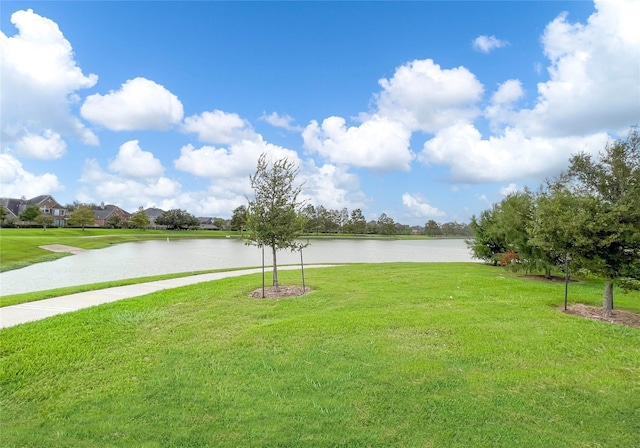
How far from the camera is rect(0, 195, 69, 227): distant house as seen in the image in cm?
6562

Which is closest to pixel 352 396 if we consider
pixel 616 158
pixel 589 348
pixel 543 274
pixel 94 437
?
pixel 94 437

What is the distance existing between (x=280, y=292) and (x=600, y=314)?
21.8ft

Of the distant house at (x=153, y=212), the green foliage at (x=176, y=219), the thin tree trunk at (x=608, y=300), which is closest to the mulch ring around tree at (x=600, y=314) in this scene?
the thin tree trunk at (x=608, y=300)

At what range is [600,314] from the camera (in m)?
7.18

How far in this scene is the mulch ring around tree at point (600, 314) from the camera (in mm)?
6605

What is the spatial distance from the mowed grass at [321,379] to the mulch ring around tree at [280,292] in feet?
5.22

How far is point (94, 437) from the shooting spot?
9.94ft

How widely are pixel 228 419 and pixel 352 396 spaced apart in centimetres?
118

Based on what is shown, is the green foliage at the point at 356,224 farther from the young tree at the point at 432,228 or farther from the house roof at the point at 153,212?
the house roof at the point at 153,212

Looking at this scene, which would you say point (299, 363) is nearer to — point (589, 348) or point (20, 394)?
point (20, 394)

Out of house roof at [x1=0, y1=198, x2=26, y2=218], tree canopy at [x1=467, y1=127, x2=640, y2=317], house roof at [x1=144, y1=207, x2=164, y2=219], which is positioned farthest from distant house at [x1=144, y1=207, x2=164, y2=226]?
tree canopy at [x1=467, y1=127, x2=640, y2=317]

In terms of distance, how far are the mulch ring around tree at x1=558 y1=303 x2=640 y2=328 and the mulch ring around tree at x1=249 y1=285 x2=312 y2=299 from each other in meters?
5.54

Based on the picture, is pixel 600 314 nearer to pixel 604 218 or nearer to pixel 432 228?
pixel 604 218

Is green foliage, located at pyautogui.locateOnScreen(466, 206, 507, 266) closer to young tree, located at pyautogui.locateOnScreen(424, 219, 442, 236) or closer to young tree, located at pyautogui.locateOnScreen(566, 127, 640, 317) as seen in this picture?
young tree, located at pyautogui.locateOnScreen(566, 127, 640, 317)
